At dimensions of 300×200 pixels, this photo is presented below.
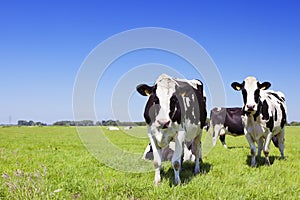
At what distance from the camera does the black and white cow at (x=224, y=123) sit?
54.9 ft

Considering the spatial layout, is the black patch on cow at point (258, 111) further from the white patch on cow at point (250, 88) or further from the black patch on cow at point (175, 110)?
the black patch on cow at point (175, 110)

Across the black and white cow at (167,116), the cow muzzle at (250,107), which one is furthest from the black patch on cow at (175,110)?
the cow muzzle at (250,107)

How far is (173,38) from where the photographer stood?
762 centimetres

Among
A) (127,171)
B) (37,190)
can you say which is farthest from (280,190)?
(37,190)

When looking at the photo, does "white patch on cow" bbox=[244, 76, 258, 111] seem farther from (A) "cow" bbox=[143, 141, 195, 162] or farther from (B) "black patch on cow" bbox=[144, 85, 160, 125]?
(B) "black patch on cow" bbox=[144, 85, 160, 125]

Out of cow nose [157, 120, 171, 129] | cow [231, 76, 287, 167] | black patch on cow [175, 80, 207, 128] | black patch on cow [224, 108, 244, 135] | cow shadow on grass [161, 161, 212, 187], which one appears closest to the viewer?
cow nose [157, 120, 171, 129]

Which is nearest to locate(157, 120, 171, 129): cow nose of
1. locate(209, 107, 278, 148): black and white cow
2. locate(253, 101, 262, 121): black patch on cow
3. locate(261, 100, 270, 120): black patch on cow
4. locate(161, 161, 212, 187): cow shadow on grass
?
locate(161, 161, 212, 187): cow shadow on grass

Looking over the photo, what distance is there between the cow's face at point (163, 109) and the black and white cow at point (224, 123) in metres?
11.1

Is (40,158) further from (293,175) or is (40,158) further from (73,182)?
(293,175)

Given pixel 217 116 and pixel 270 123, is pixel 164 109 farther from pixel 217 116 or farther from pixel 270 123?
pixel 217 116

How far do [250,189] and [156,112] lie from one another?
7.34 feet

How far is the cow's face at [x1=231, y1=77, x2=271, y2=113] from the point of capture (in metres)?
8.24

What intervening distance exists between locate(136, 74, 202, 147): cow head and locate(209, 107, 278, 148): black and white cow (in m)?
11.0

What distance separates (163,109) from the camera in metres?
5.76
